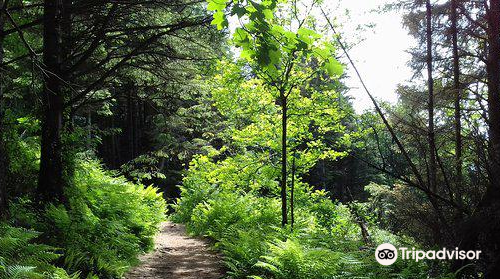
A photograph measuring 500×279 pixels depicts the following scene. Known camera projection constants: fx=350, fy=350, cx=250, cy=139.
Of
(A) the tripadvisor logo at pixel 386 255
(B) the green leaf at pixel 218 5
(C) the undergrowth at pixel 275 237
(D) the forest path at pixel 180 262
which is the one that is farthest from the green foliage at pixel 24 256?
(A) the tripadvisor logo at pixel 386 255

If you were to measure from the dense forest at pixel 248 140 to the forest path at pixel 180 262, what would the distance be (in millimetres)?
309

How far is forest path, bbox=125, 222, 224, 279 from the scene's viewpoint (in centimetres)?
629

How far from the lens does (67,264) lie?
458 centimetres

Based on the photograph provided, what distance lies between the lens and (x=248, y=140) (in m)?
9.38

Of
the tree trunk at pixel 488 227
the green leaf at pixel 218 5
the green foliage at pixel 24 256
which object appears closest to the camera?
the green leaf at pixel 218 5

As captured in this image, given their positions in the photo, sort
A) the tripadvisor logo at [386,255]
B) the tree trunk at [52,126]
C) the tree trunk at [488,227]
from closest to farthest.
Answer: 1. the tree trunk at [488,227]
2. the tripadvisor logo at [386,255]
3. the tree trunk at [52,126]

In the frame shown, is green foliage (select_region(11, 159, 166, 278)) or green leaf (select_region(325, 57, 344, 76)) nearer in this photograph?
green leaf (select_region(325, 57, 344, 76))

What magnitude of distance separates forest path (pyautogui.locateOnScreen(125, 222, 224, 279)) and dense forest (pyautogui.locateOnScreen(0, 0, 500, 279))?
31 cm

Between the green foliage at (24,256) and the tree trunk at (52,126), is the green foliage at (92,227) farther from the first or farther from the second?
the green foliage at (24,256)

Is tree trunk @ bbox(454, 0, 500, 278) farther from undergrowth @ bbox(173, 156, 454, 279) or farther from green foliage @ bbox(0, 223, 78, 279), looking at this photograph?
green foliage @ bbox(0, 223, 78, 279)

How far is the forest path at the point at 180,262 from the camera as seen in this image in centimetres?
629

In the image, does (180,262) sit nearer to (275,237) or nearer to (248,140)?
(275,237)

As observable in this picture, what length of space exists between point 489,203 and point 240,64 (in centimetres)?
619

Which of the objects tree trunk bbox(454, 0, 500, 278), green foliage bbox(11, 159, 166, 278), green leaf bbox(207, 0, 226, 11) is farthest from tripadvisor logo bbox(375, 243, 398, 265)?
green leaf bbox(207, 0, 226, 11)
